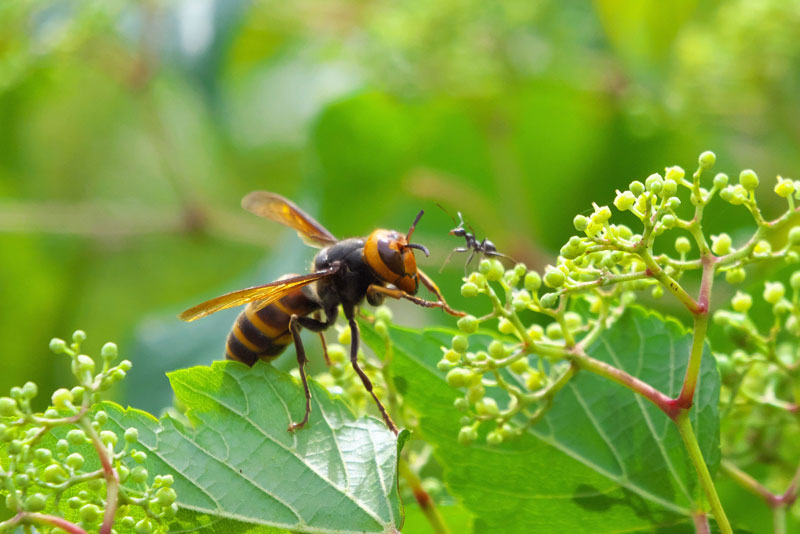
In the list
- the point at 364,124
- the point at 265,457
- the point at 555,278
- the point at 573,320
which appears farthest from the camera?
the point at 364,124

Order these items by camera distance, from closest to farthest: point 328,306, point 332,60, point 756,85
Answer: point 328,306
point 756,85
point 332,60

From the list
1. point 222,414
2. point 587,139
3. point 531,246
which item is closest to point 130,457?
point 222,414

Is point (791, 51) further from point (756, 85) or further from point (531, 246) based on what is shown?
point (531, 246)

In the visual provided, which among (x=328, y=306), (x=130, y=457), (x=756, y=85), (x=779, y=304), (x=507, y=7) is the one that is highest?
(x=507, y=7)

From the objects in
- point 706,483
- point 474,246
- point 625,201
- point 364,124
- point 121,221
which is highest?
point 121,221

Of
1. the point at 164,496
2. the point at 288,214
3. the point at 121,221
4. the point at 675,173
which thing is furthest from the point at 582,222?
the point at 121,221

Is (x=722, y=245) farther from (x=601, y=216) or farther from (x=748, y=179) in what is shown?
(x=601, y=216)

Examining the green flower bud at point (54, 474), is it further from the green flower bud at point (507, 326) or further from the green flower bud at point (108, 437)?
the green flower bud at point (507, 326)
